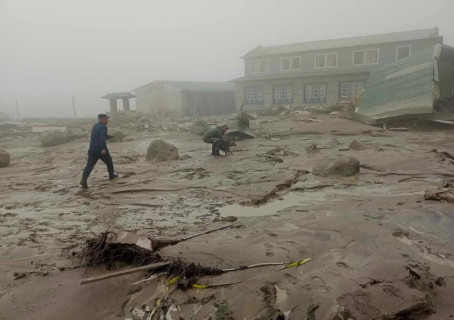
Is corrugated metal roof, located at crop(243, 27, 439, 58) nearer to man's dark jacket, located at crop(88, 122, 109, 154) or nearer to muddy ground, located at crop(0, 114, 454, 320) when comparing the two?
muddy ground, located at crop(0, 114, 454, 320)

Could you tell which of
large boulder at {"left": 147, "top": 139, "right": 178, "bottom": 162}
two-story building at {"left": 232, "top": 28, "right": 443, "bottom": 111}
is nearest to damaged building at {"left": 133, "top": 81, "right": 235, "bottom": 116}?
two-story building at {"left": 232, "top": 28, "right": 443, "bottom": 111}

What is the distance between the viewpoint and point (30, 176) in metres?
10.1

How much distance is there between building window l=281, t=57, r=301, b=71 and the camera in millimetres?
32500

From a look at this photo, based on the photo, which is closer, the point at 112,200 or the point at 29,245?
the point at 29,245

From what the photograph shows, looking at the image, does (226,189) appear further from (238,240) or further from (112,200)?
(238,240)

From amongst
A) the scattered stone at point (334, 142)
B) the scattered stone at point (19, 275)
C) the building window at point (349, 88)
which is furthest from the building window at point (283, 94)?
the scattered stone at point (19, 275)

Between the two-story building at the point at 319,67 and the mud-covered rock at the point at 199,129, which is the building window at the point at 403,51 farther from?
the mud-covered rock at the point at 199,129

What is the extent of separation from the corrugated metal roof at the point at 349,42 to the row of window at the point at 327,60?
0.69 m

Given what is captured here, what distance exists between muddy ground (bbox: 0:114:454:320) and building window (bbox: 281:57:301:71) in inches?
930

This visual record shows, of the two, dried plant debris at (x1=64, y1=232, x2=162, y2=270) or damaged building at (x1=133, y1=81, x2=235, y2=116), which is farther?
damaged building at (x1=133, y1=81, x2=235, y2=116)

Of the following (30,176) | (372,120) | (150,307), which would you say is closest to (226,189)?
(150,307)

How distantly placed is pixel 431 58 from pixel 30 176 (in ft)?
53.5

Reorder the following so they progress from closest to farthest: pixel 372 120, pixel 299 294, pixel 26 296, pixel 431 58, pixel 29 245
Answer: pixel 299 294, pixel 26 296, pixel 29 245, pixel 431 58, pixel 372 120

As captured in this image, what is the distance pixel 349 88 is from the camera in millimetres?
29422
